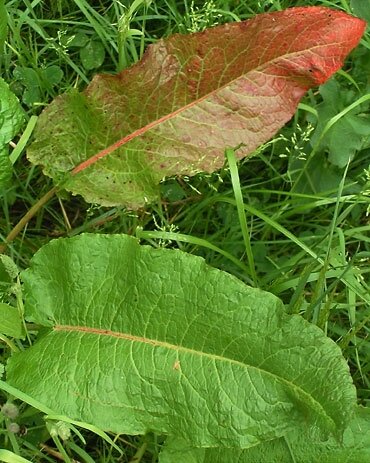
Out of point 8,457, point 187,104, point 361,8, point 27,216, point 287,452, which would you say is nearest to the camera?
point 8,457

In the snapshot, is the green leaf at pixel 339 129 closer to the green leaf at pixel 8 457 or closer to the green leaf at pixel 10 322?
the green leaf at pixel 10 322


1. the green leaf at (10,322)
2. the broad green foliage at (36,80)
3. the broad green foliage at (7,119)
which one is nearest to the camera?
the green leaf at (10,322)

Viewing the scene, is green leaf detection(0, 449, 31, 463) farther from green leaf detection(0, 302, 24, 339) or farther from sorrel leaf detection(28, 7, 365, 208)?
sorrel leaf detection(28, 7, 365, 208)

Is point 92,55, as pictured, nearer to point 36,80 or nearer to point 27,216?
point 36,80

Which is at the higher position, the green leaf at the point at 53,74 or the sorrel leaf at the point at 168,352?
the green leaf at the point at 53,74

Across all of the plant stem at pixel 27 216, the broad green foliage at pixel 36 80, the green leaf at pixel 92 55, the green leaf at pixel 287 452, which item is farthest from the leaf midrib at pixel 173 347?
the green leaf at pixel 92 55

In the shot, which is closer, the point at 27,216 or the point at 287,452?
the point at 287,452

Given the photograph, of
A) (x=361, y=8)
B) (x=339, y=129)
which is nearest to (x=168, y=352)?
(x=339, y=129)

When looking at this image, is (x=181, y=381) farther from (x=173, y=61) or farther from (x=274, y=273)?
(x=173, y=61)
